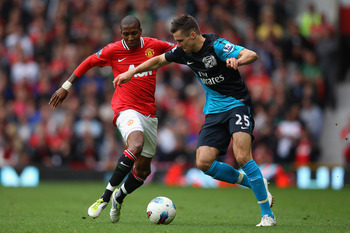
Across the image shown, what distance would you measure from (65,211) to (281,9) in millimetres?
13262

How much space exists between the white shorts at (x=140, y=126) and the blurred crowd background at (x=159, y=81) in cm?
816

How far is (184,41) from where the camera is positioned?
7938mm

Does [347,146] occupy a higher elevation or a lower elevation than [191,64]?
lower

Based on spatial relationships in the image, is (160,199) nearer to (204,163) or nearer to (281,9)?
(204,163)

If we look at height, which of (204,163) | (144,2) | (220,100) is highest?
(144,2)

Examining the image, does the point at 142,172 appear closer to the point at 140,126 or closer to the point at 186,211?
the point at 140,126

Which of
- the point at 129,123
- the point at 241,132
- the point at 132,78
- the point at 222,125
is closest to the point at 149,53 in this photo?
the point at 132,78

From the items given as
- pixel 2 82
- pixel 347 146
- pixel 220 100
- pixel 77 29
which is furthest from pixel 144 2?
pixel 220 100

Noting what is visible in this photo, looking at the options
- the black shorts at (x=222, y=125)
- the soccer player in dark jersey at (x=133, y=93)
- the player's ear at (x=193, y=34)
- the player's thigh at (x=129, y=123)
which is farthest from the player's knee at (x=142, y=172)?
the player's ear at (x=193, y=34)

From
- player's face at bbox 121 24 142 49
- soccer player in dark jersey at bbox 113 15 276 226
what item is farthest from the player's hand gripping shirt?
player's face at bbox 121 24 142 49

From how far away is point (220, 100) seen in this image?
27.1 feet

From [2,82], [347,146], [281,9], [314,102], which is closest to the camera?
[347,146]

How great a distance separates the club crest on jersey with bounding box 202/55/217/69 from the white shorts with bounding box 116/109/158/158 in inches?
55.3

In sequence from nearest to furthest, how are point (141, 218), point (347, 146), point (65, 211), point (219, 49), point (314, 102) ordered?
point (219, 49) → point (141, 218) → point (65, 211) → point (347, 146) → point (314, 102)
